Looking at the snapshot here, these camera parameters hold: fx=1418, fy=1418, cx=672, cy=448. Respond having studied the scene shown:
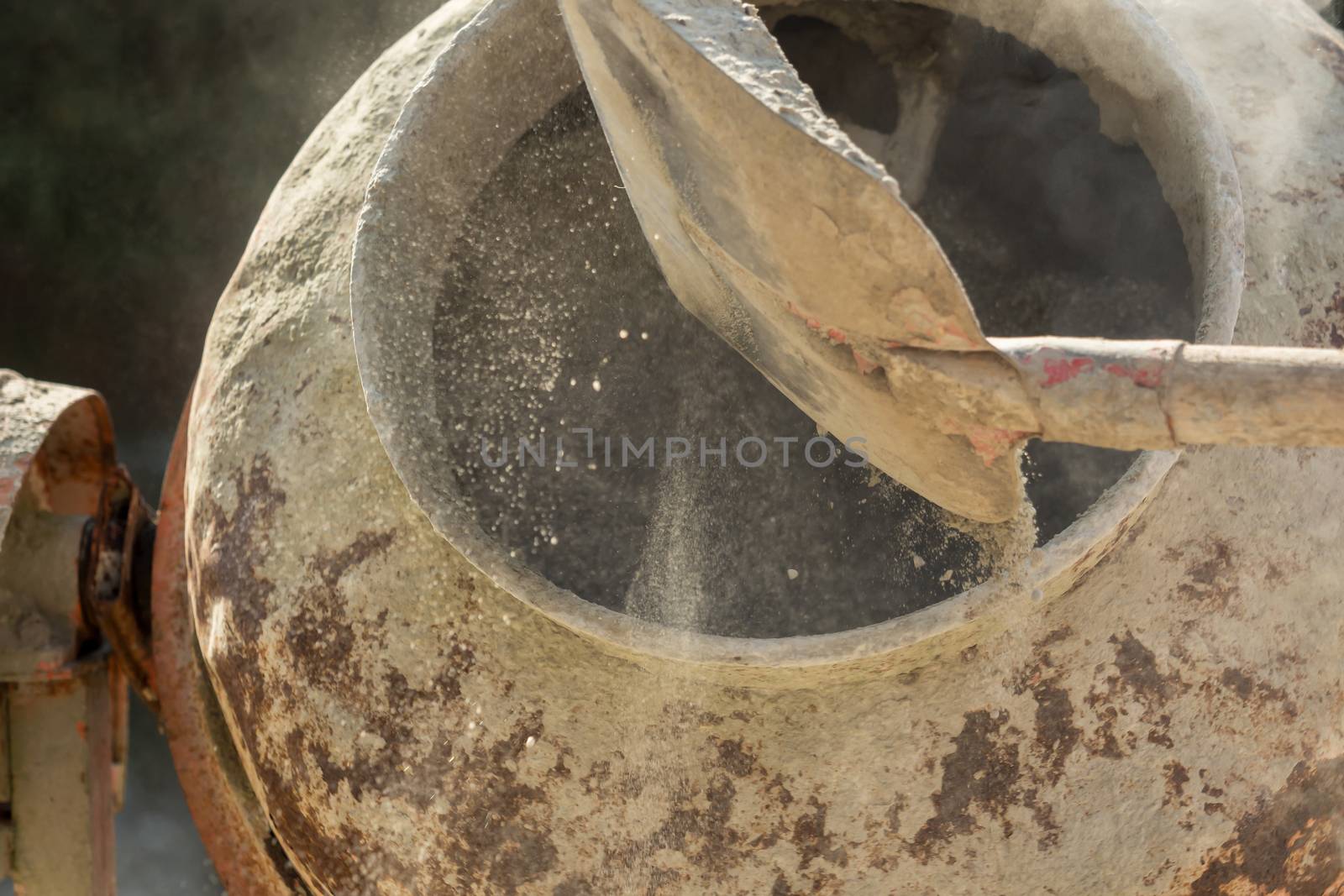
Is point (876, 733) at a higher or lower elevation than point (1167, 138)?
lower

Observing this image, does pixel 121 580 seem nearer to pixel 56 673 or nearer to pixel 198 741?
pixel 56 673

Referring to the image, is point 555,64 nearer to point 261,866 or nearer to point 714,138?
point 714,138

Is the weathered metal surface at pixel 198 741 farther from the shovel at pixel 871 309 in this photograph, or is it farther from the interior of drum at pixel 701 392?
the shovel at pixel 871 309

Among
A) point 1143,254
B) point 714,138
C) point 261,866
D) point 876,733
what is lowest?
point 261,866

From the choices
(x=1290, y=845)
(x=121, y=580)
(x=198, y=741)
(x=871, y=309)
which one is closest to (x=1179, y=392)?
(x=871, y=309)

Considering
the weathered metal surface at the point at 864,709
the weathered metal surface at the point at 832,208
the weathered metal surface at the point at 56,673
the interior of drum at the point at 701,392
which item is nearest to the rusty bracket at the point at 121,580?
the weathered metal surface at the point at 56,673

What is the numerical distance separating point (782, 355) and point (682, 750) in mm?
377

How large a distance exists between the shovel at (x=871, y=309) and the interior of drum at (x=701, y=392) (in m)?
0.36

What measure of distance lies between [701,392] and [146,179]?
166 centimetres

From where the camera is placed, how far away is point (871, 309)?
1.06m

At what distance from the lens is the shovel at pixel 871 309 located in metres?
0.94

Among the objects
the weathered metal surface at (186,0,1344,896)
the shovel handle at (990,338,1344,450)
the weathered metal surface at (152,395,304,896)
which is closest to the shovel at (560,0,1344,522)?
the shovel handle at (990,338,1344,450)

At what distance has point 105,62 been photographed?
281 centimetres

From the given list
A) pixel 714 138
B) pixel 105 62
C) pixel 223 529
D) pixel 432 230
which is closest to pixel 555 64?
pixel 432 230
